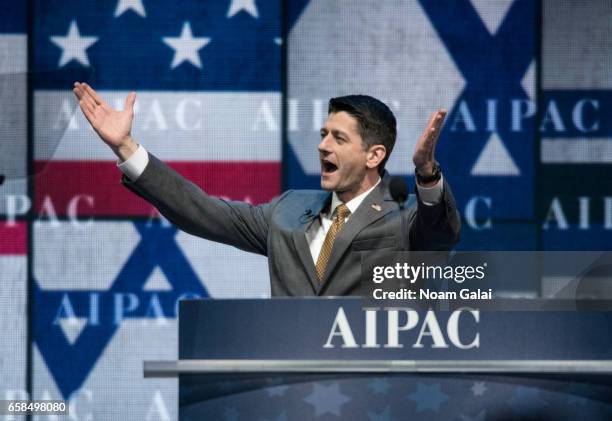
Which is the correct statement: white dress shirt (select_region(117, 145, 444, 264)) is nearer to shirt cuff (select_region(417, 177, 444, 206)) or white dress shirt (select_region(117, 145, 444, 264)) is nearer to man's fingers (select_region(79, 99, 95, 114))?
shirt cuff (select_region(417, 177, 444, 206))

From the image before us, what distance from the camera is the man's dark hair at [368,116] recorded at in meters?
3.02

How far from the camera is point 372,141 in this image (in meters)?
3.04

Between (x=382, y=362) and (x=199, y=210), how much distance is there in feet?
3.16

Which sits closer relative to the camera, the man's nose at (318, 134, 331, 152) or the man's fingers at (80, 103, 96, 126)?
the man's fingers at (80, 103, 96, 126)

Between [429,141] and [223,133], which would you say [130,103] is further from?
[223,133]

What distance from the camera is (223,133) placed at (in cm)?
479

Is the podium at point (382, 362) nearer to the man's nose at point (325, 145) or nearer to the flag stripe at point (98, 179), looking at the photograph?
the man's nose at point (325, 145)

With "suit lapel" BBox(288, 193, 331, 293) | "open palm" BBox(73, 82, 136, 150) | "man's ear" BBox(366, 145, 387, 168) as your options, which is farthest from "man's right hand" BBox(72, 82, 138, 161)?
"man's ear" BBox(366, 145, 387, 168)

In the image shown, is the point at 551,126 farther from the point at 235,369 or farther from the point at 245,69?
the point at 235,369

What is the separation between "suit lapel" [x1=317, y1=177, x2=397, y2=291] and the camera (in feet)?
8.80

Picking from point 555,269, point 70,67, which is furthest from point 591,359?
point 70,67

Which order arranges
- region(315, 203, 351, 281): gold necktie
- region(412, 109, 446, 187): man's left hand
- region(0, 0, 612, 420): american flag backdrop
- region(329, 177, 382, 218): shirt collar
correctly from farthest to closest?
region(0, 0, 612, 420): american flag backdrop, region(329, 177, 382, 218): shirt collar, region(315, 203, 351, 281): gold necktie, region(412, 109, 446, 187): man's left hand

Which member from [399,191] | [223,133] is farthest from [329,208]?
[223,133]

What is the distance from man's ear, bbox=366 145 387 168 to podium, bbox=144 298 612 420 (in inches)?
37.8
